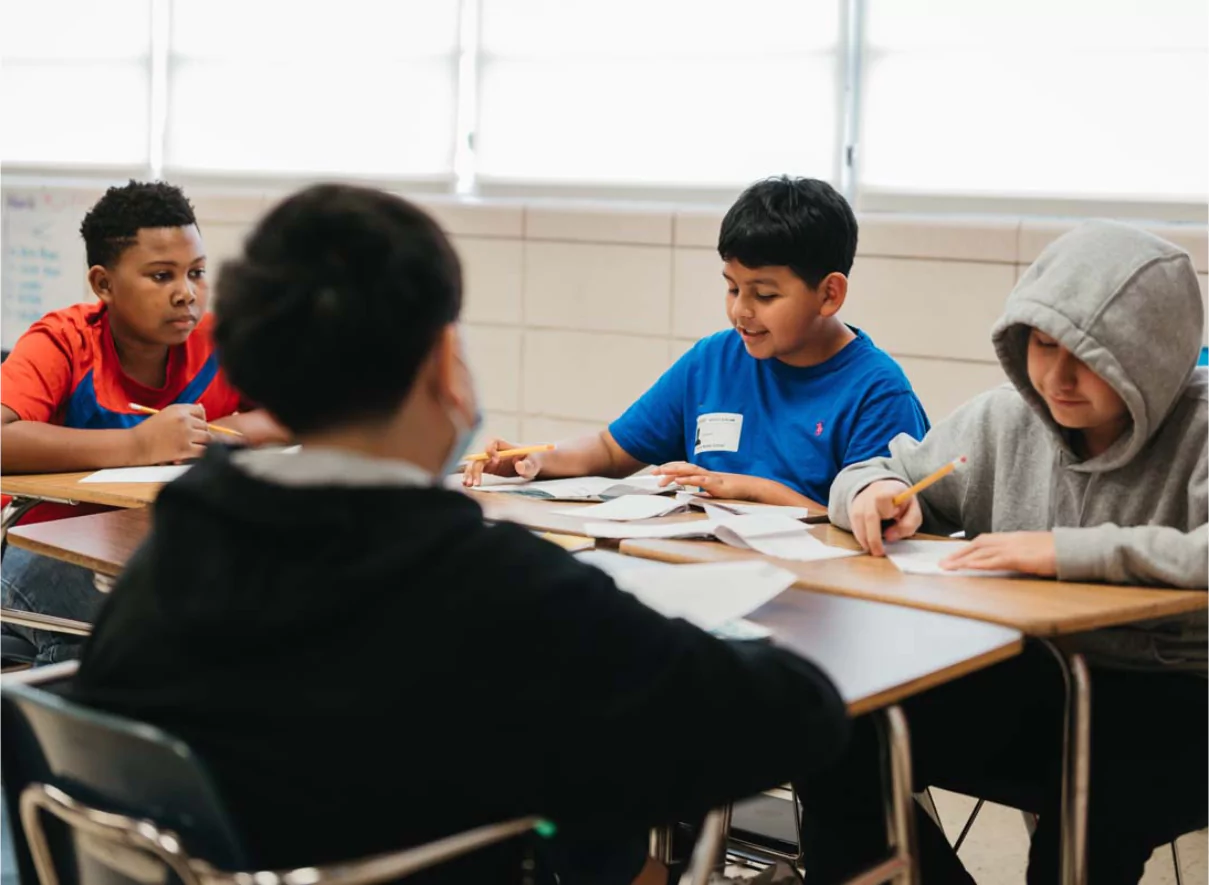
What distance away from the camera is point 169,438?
2840mm

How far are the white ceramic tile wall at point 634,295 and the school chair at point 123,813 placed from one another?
2.70 meters

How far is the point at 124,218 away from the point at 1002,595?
6.58 ft

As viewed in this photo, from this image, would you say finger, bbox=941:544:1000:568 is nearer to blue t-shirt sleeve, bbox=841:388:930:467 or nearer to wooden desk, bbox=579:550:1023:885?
wooden desk, bbox=579:550:1023:885

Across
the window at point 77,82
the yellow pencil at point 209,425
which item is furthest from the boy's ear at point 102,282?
the window at point 77,82

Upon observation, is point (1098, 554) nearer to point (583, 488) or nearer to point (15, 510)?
point (583, 488)

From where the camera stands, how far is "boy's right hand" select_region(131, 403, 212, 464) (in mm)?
2842

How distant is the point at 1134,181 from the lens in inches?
153

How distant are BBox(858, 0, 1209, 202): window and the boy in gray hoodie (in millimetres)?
1893

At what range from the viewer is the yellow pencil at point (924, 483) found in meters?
2.22

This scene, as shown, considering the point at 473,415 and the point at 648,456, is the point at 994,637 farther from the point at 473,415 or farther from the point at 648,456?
the point at 648,456

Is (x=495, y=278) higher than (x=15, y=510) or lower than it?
higher

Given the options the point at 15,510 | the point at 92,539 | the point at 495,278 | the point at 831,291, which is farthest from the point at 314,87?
the point at 92,539

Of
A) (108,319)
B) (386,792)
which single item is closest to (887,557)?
(386,792)

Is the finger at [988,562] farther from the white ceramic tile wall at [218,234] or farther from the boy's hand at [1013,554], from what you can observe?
the white ceramic tile wall at [218,234]
